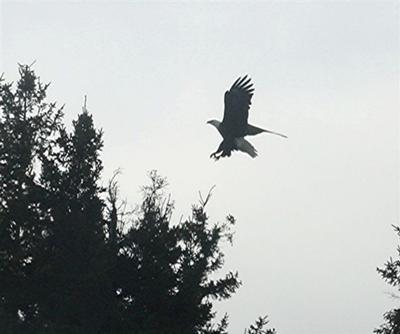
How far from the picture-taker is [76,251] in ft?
105

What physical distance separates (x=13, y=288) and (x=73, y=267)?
85.8 inches

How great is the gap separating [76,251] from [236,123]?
17.3m

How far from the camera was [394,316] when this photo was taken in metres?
28.8

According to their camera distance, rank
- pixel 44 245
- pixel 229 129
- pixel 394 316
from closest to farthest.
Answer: pixel 229 129 → pixel 394 316 → pixel 44 245

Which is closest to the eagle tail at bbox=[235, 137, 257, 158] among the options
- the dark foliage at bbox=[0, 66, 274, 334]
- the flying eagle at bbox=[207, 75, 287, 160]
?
the flying eagle at bbox=[207, 75, 287, 160]

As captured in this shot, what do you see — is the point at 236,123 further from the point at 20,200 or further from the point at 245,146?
the point at 20,200

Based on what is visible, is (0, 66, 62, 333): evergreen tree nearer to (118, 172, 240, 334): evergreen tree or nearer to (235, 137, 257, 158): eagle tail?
(118, 172, 240, 334): evergreen tree

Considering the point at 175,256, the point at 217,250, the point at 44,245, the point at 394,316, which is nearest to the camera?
the point at 394,316

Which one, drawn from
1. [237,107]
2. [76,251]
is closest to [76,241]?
[76,251]

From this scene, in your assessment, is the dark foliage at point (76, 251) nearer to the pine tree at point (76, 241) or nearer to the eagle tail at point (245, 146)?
the pine tree at point (76, 241)

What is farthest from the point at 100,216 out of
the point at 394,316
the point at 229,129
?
the point at 229,129

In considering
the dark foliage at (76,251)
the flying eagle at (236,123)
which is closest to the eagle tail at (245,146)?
the flying eagle at (236,123)

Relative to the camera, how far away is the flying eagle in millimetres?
14836

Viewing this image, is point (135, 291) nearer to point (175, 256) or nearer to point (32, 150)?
point (175, 256)
